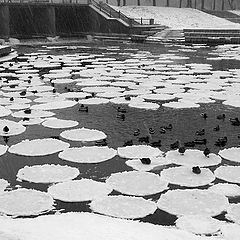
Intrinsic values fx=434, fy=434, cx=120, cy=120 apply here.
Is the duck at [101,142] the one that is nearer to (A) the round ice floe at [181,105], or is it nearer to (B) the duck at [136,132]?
(B) the duck at [136,132]

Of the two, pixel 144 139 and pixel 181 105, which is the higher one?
pixel 144 139

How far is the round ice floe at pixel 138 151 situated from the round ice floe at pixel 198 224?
2.07 metres

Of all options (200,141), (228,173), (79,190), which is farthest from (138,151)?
(79,190)

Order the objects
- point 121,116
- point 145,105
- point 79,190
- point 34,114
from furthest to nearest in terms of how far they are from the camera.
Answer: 1. point 145,105
2. point 34,114
3. point 121,116
4. point 79,190

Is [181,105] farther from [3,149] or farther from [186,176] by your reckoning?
[3,149]

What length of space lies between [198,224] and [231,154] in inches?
96.4

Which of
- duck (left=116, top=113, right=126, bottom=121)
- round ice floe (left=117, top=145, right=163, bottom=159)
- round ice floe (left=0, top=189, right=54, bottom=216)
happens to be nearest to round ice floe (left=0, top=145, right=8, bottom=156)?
round ice floe (left=0, top=189, right=54, bottom=216)

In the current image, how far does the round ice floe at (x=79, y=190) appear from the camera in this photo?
478 cm

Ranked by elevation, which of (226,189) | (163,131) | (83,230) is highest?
(83,230)

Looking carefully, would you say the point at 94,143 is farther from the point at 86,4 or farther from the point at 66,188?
the point at 86,4

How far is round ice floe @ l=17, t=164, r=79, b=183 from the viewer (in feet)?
17.6

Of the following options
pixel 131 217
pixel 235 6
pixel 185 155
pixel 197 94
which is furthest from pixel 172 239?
pixel 235 6

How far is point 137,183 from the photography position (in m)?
5.21

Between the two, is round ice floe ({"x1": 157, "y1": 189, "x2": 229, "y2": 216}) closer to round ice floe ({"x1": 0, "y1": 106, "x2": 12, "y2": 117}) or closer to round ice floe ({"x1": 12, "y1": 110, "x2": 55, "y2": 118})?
round ice floe ({"x1": 12, "y1": 110, "x2": 55, "y2": 118})
